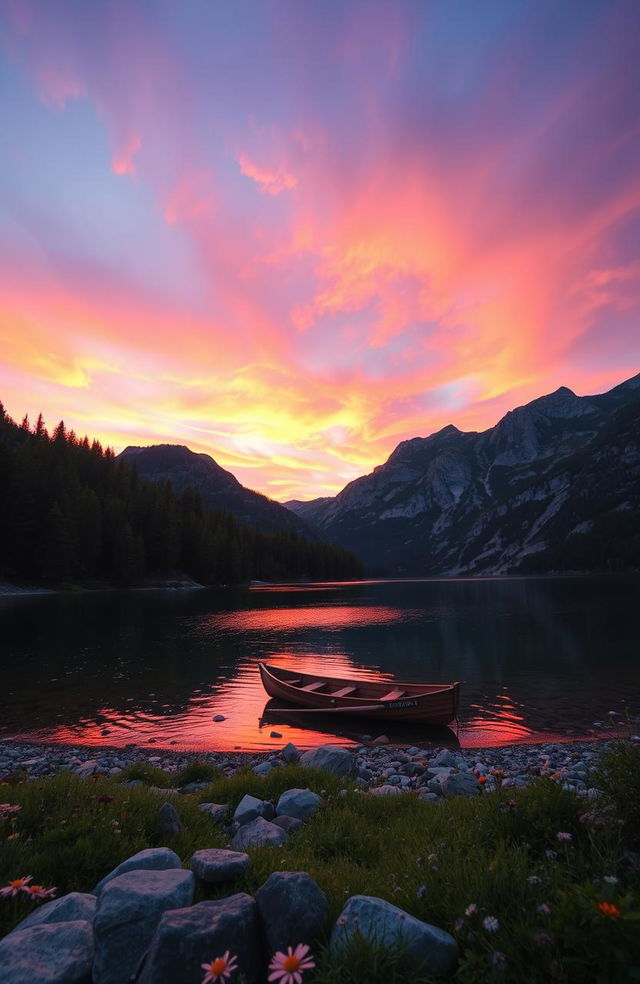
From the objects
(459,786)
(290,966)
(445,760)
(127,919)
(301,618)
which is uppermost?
(290,966)

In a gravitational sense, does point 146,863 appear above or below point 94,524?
below

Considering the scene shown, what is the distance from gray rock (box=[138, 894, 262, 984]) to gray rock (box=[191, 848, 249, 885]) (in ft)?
3.53

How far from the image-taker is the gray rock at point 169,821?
308 inches

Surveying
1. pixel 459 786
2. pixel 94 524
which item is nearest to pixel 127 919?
pixel 459 786

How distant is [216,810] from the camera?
1024cm

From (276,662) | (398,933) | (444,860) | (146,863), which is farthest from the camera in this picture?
(276,662)

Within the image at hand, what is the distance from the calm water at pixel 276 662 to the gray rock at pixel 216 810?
11463mm

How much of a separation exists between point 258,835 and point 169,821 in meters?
1.42

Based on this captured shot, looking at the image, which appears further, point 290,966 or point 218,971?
point 218,971

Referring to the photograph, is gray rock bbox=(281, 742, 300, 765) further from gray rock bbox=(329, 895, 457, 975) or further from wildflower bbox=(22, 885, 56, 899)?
gray rock bbox=(329, 895, 457, 975)

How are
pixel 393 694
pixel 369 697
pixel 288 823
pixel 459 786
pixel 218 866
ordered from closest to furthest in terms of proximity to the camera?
pixel 218 866 < pixel 288 823 < pixel 459 786 < pixel 393 694 < pixel 369 697

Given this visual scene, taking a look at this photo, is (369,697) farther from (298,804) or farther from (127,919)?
(127,919)

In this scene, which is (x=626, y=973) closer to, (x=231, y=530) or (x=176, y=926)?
(x=176, y=926)

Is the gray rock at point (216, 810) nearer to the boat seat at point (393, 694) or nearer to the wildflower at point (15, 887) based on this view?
the wildflower at point (15, 887)
